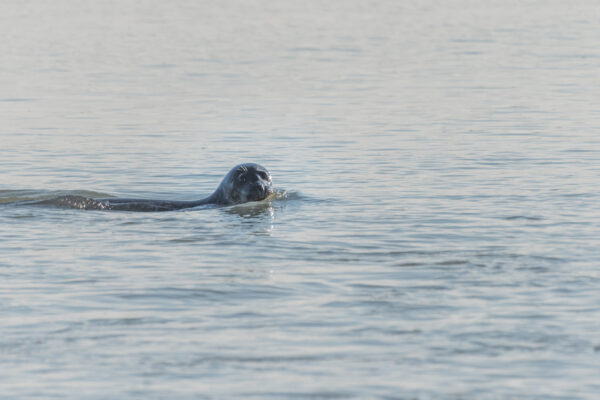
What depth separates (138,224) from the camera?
39.1 ft

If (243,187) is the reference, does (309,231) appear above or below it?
below

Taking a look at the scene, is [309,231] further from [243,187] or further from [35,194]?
[35,194]

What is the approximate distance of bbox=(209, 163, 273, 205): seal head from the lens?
1319 cm

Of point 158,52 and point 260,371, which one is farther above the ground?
point 158,52

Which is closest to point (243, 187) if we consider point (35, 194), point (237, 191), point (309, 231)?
point (237, 191)

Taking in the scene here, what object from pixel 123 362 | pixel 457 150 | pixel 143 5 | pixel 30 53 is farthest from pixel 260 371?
pixel 143 5

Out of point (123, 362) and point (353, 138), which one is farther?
point (353, 138)

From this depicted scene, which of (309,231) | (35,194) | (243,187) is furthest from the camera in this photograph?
(35,194)

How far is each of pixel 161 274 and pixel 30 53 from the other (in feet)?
71.2

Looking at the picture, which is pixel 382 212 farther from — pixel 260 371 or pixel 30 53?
pixel 30 53

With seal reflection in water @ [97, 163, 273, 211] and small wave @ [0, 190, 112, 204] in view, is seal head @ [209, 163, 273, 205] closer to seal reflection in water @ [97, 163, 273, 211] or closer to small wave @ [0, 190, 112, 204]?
seal reflection in water @ [97, 163, 273, 211]

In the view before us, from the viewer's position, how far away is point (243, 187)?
43.3 ft

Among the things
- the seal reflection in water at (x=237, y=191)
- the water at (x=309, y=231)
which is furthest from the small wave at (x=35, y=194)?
the seal reflection in water at (x=237, y=191)

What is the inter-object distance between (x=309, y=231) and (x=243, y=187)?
1.96 meters
